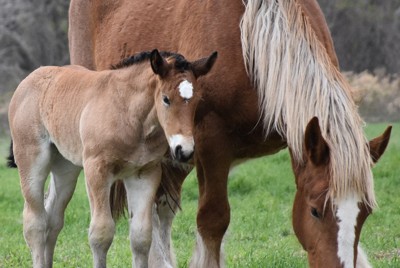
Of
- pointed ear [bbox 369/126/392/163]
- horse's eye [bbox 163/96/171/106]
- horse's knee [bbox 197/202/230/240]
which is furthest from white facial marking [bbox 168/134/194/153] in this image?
horse's knee [bbox 197/202/230/240]

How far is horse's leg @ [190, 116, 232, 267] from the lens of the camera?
5.92 m

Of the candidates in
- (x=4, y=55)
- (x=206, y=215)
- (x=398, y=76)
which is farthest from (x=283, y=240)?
(x=4, y=55)

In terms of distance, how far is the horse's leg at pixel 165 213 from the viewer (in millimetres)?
6934

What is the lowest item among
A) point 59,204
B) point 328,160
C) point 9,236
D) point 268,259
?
point 9,236

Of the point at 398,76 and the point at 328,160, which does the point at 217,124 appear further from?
the point at 398,76

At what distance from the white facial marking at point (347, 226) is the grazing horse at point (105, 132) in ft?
2.71

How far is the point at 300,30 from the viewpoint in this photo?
5.84 meters

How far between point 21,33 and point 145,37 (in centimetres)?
1784

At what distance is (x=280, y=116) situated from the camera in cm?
560

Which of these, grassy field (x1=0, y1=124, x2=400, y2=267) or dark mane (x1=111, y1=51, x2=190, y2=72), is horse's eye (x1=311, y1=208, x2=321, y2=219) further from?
grassy field (x1=0, y1=124, x2=400, y2=267)

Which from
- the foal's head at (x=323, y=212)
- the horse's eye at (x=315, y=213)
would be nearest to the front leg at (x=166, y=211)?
the foal's head at (x=323, y=212)

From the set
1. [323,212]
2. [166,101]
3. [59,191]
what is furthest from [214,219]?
[166,101]

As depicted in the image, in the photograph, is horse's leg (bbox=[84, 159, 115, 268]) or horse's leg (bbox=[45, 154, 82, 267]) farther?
horse's leg (bbox=[45, 154, 82, 267])

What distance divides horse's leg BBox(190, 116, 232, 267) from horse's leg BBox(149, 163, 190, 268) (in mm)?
678
